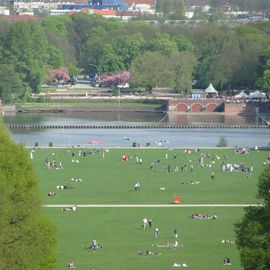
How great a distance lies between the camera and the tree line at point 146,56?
10675 centimetres

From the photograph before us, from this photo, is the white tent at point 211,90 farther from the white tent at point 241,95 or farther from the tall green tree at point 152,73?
the tall green tree at point 152,73

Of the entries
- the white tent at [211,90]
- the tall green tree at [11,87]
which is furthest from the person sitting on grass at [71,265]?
the white tent at [211,90]

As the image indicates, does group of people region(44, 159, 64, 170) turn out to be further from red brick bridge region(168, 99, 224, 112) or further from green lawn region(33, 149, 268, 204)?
red brick bridge region(168, 99, 224, 112)

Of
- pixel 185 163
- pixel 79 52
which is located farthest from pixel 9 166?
pixel 79 52

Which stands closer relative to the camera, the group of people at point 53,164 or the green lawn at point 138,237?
the green lawn at point 138,237

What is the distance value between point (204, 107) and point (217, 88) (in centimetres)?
910

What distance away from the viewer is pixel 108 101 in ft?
336

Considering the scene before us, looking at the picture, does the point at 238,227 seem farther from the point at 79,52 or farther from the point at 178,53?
the point at 79,52

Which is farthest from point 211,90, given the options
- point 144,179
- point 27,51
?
point 144,179

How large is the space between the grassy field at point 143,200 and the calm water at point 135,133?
7.53m

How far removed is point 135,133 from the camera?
81875 millimetres

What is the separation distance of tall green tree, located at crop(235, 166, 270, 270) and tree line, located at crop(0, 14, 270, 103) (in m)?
67.9

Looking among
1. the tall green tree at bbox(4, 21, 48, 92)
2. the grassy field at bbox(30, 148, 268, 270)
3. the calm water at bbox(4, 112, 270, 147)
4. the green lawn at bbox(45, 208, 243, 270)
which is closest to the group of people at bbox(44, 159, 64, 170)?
the grassy field at bbox(30, 148, 268, 270)

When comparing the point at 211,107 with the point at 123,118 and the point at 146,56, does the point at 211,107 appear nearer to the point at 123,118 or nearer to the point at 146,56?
the point at 123,118
